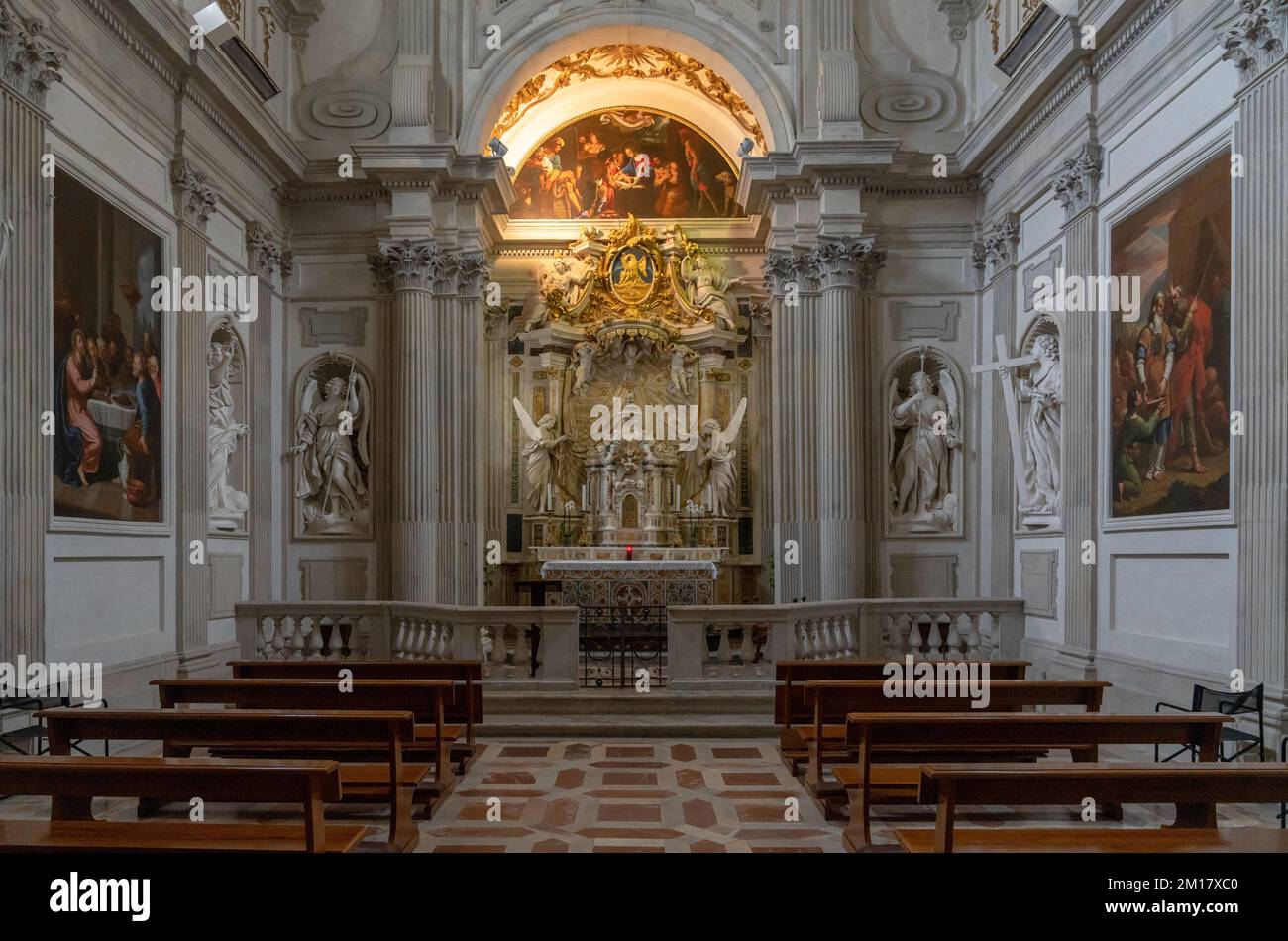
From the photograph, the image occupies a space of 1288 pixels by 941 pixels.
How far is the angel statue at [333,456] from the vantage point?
15.2m

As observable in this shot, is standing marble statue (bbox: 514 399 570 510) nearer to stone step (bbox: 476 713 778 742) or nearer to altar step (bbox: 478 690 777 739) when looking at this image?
altar step (bbox: 478 690 777 739)

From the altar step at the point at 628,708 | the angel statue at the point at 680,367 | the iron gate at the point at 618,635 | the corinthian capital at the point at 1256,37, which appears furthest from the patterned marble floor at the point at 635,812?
the angel statue at the point at 680,367

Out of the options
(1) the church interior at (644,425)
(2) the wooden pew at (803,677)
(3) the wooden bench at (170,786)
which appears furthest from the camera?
(2) the wooden pew at (803,677)

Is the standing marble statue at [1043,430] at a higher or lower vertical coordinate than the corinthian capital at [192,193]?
lower

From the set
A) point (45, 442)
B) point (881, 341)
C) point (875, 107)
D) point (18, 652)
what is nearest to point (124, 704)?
point (18, 652)

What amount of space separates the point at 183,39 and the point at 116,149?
175 centimetres

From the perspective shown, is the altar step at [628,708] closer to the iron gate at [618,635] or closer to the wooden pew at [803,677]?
the wooden pew at [803,677]

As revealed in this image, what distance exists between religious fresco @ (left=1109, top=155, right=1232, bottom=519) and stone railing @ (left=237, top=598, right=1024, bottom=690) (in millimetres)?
2349

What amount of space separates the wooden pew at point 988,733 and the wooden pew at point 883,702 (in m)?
0.75

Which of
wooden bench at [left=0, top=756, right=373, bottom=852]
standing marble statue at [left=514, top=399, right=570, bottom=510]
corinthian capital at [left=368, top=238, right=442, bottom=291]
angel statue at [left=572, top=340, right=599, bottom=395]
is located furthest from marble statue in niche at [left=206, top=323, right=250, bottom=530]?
wooden bench at [left=0, top=756, right=373, bottom=852]

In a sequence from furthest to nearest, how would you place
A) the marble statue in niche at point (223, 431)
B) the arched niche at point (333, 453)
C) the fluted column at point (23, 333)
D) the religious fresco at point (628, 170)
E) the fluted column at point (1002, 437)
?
the religious fresco at point (628, 170)
the arched niche at point (333, 453)
the fluted column at point (1002, 437)
the marble statue in niche at point (223, 431)
the fluted column at point (23, 333)

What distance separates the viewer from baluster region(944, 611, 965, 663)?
1141cm

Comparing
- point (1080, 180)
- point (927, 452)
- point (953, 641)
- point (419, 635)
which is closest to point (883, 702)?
point (953, 641)

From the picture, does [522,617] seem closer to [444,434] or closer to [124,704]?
[124,704]
